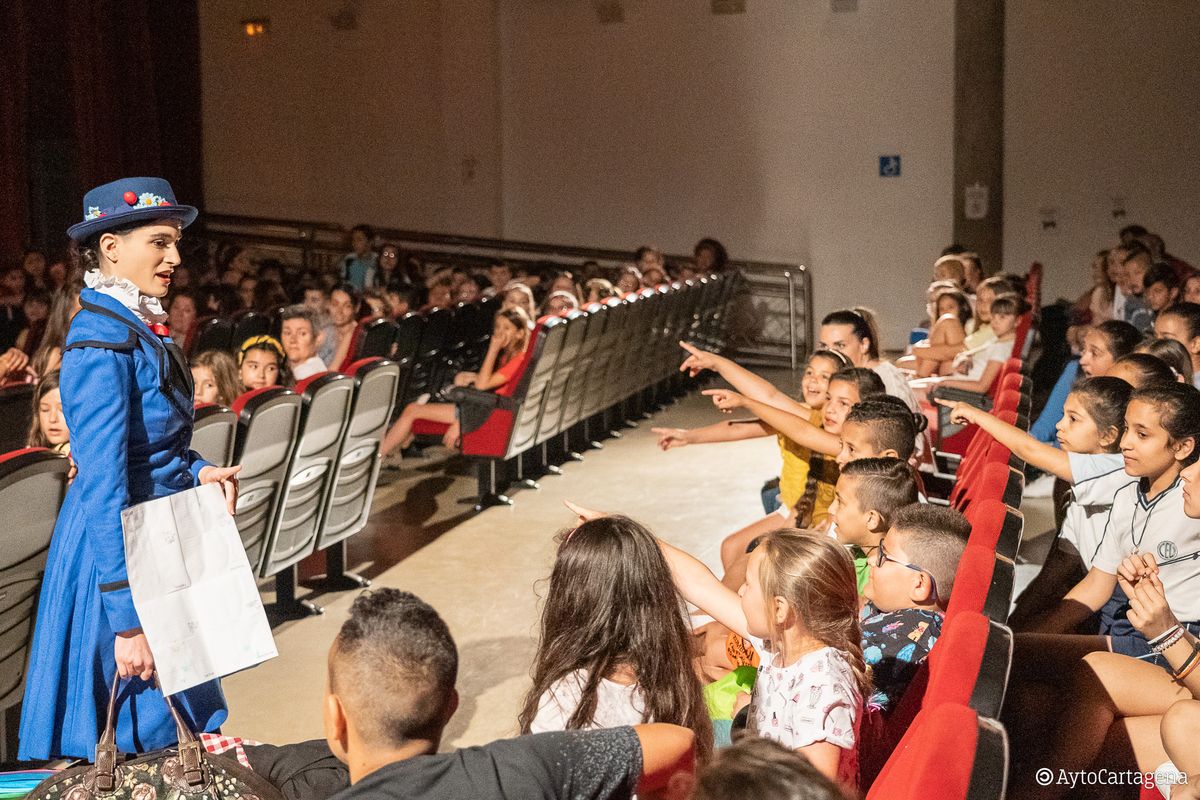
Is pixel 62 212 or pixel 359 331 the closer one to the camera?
pixel 359 331

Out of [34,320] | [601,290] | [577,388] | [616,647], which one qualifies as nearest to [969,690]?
[616,647]

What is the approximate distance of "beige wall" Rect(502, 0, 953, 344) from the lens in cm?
1188

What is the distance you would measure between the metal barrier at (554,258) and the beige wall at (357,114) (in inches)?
10.9

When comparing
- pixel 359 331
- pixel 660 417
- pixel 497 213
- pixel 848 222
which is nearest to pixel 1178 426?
pixel 359 331

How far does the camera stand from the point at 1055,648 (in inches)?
104

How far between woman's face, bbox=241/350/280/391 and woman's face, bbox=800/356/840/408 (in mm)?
1994

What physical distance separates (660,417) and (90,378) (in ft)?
21.8

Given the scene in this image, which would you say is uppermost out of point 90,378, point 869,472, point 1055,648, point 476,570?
point 90,378

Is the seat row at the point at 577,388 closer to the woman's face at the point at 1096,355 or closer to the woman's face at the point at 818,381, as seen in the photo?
the woman's face at the point at 818,381

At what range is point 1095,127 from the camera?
12188 millimetres

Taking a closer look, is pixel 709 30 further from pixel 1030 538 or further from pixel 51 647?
pixel 51 647

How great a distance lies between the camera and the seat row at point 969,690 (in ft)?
4.77

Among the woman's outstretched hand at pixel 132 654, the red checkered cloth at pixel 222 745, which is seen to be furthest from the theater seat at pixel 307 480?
the woman's outstretched hand at pixel 132 654

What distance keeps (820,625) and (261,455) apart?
2.32 meters
